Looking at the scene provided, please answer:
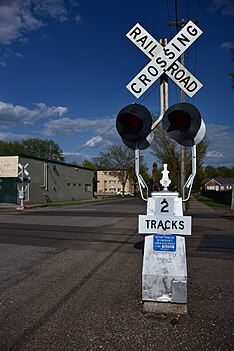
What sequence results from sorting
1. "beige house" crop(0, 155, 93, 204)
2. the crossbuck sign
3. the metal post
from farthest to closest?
"beige house" crop(0, 155, 93, 204), the metal post, the crossbuck sign

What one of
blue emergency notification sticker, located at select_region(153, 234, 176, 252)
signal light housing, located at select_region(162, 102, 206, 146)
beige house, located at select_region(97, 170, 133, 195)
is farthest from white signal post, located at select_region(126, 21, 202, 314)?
beige house, located at select_region(97, 170, 133, 195)

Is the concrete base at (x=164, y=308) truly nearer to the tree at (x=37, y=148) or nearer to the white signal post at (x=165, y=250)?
the white signal post at (x=165, y=250)

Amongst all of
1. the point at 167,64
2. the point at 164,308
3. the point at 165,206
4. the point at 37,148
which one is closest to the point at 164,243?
the point at 165,206

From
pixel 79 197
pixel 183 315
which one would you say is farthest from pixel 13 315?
pixel 79 197

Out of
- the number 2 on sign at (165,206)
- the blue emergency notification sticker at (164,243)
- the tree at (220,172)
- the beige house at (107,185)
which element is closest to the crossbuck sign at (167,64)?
the number 2 on sign at (165,206)

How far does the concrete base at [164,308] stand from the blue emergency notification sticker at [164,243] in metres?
0.64

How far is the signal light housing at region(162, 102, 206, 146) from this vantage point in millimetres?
4430

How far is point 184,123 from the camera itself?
4570mm

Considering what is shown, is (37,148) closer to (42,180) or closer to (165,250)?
(42,180)

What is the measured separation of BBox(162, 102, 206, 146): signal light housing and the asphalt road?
2124 mm

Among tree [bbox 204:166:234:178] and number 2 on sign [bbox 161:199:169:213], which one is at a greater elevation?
tree [bbox 204:166:234:178]

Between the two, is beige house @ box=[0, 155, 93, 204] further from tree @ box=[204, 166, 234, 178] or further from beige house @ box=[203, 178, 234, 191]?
tree @ box=[204, 166, 234, 178]

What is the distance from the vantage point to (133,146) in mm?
4949

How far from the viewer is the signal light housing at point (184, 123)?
443 centimetres
